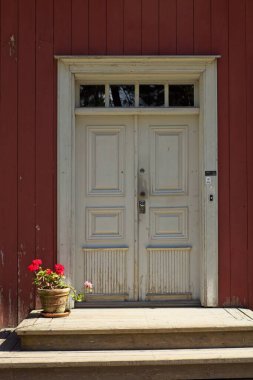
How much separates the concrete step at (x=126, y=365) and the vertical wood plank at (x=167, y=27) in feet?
9.58

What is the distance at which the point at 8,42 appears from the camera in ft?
15.6

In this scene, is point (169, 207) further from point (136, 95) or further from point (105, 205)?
point (136, 95)

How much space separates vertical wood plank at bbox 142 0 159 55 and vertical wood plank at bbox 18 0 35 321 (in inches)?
44.2

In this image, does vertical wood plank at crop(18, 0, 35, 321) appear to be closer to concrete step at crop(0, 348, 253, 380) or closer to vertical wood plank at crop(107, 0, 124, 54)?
vertical wood plank at crop(107, 0, 124, 54)

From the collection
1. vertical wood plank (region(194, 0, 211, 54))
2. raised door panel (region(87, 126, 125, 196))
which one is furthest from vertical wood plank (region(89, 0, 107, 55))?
vertical wood plank (region(194, 0, 211, 54))

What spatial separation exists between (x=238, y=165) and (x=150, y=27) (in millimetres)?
1666

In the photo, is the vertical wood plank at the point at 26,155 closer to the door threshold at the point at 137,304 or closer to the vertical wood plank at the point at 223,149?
the door threshold at the point at 137,304

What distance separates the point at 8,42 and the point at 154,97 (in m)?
1.59

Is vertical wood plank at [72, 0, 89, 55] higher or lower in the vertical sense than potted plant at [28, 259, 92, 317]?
higher

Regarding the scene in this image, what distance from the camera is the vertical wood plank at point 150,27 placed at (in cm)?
477

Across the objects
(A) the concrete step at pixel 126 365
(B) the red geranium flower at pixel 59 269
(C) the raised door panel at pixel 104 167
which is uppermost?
(C) the raised door panel at pixel 104 167

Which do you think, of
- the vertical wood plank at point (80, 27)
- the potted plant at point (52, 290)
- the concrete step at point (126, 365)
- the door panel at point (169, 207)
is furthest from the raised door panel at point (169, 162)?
the concrete step at point (126, 365)

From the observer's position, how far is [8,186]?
15.5 ft

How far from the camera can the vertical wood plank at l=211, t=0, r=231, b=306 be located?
475 centimetres
